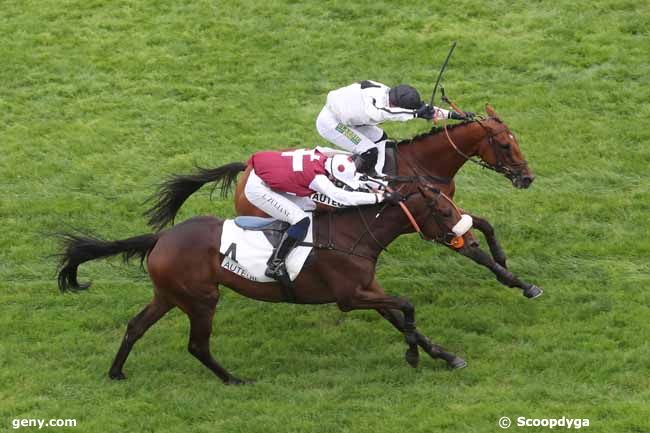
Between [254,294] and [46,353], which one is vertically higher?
[254,294]

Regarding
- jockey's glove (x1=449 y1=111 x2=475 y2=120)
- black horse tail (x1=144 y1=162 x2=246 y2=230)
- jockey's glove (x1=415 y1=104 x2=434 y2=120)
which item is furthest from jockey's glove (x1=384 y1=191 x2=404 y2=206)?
black horse tail (x1=144 y1=162 x2=246 y2=230)

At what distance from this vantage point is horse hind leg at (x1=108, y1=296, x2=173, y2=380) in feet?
28.8

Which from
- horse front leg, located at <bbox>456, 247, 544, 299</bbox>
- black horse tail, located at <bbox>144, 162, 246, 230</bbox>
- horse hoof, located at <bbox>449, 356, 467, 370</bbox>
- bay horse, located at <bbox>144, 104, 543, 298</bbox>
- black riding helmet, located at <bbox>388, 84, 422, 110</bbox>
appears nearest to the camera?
horse hoof, located at <bbox>449, 356, 467, 370</bbox>

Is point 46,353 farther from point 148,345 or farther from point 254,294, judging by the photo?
point 254,294

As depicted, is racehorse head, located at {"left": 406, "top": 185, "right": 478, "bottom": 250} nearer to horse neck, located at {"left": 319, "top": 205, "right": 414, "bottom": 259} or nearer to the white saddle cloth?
horse neck, located at {"left": 319, "top": 205, "right": 414, "bottom": 259}

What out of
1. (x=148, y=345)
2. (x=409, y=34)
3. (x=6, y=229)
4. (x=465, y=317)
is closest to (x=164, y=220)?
(x=148, y=345)

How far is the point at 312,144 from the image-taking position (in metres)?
12.6

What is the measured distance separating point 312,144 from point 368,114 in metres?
3.40

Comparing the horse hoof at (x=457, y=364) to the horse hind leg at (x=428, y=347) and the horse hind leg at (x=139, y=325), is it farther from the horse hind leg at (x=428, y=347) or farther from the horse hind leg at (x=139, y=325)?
the horse hind leg at (x=139, y=325)

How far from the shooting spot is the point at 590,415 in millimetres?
7711

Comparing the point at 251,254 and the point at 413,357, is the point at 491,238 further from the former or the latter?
the point at 251,254

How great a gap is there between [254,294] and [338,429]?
1.41 meters

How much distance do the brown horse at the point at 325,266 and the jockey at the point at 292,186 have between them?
18cm

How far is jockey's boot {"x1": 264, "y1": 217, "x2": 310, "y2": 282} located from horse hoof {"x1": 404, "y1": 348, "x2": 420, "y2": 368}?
118 cm
